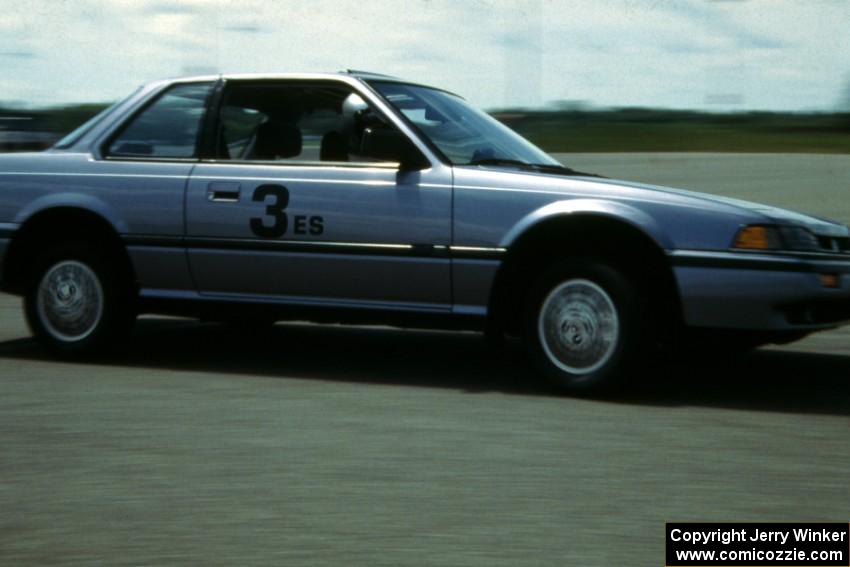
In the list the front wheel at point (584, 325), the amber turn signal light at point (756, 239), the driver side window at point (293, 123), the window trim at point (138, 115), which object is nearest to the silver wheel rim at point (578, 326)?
the front wheel at point (584, 325)

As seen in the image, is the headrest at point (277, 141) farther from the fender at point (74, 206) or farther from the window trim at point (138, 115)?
the fender at point (74, 206)

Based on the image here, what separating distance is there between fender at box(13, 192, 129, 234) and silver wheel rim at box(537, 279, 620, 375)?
8.11ft

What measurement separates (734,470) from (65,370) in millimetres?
4040

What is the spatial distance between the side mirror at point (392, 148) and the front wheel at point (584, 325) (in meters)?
0.90

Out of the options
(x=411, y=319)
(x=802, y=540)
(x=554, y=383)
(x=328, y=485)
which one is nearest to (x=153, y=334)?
(x=411, y=319)

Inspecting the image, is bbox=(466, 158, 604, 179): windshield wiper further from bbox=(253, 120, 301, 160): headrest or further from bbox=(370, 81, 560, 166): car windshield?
bbox=(253, 120, 301, 160): headrest

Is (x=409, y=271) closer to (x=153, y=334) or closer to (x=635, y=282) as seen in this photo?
(x=635, y=282)

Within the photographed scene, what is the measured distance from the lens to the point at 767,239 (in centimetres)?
624

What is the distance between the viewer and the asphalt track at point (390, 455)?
404cm

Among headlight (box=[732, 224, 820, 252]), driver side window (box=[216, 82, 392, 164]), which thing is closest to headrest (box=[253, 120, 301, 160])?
driver side window (box=[216, 82, 392, 164])

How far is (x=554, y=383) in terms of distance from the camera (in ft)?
21.8

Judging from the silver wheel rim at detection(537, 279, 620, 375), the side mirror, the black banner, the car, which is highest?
the side mirror

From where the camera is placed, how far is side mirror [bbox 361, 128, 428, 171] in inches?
269

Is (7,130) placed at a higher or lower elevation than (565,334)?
higher
